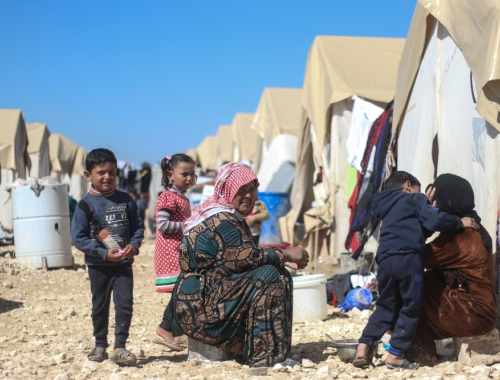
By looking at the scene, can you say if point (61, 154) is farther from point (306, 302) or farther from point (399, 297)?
point (399, 297)

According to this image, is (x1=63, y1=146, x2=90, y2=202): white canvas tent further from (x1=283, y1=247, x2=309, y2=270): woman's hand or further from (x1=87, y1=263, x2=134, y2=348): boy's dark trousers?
(x1=283, y1=247, x2=309, y2=270): woman's hand

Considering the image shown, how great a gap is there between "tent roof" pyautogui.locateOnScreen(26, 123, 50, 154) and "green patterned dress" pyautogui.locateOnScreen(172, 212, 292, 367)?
1640cm

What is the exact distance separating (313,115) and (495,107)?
5922 millimetres

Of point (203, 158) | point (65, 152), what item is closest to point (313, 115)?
point (65, 152)

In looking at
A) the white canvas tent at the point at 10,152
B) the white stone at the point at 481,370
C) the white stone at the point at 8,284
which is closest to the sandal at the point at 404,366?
the white stone at the point at 481,370

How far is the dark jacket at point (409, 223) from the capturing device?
321 centimetres

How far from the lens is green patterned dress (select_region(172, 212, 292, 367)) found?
10.8ft

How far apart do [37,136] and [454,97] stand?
16.8 meters

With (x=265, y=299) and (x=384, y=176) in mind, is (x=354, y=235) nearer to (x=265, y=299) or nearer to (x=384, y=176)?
(x=384, y=176)

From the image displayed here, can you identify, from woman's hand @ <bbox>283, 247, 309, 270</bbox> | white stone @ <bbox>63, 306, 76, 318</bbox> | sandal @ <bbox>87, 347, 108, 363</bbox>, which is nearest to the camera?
woman's hand @ <bbox>283, 247, 309, 270</bbox>

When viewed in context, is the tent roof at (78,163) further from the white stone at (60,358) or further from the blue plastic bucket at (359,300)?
the white stone at (60,358)

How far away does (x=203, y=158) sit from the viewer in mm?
30156

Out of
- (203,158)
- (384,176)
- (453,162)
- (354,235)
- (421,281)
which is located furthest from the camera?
(203,158)

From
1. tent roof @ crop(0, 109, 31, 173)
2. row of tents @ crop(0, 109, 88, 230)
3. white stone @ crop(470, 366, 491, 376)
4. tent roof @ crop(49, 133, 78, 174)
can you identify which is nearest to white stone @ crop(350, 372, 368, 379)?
white stone @ crop(470, 366, 491, 376)
